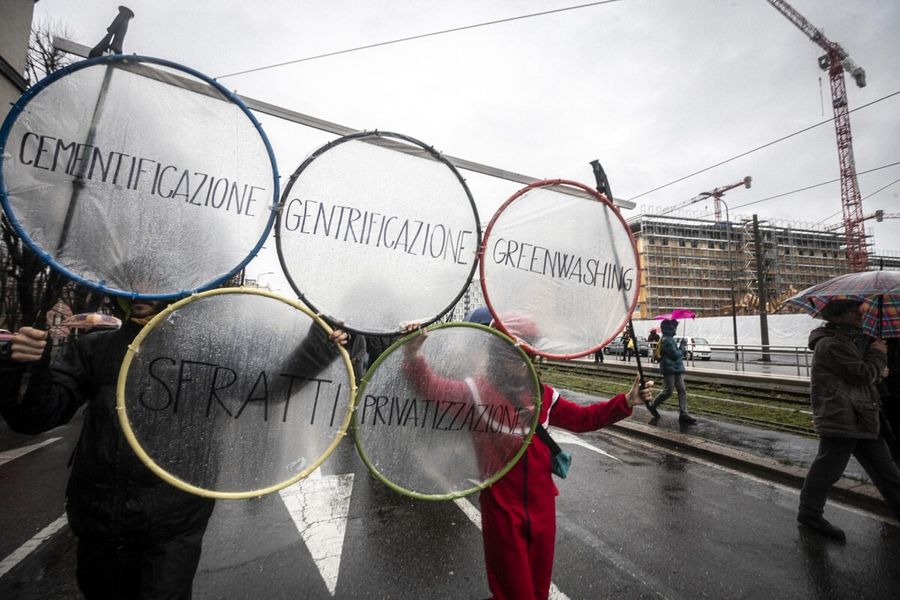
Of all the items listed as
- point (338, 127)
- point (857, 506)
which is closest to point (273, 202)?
point (338, 127)

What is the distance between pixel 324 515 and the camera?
358 cm

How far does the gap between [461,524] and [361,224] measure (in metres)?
3.03

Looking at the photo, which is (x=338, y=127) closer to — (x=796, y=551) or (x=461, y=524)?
(x=461, y=524)

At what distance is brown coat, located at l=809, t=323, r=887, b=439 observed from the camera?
9.68 feet

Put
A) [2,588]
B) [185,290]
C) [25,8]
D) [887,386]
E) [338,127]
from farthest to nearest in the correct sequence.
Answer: [25,8] → [887,386] → [2,588] → [338,127] → [185,290]

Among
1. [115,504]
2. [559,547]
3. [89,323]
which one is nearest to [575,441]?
[559,547]

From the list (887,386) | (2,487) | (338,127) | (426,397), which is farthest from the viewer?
(2,487)

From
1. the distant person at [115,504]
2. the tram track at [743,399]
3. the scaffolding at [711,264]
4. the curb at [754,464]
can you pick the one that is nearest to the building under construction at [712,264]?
the scaffolding at [711,264]

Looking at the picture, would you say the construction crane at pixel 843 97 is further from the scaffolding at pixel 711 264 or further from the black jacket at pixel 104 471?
the black jacket at pixel 104 471

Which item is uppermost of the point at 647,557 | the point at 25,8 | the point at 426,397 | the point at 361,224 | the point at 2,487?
the point at 25,8

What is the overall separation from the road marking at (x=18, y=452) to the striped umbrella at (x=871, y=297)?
9.38 m

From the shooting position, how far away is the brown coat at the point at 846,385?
2.95 metres

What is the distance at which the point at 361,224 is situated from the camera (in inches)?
54.1

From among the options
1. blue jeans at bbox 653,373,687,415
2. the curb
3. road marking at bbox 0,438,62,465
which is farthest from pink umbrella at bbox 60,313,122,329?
blue jeans at bbox 653,373,687,415
